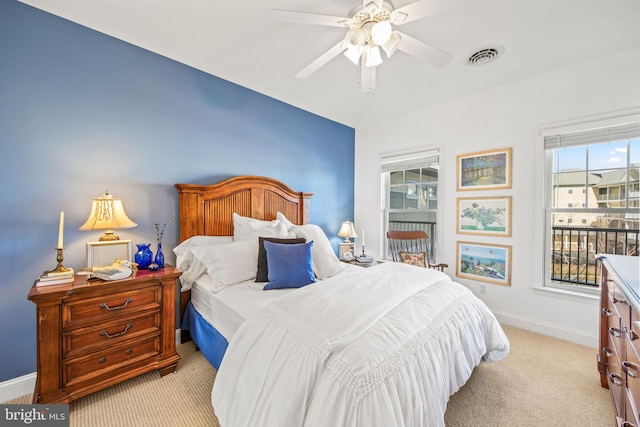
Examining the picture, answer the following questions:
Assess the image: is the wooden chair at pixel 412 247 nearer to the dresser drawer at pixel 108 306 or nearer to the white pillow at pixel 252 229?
the white pillow at pixel 252 229

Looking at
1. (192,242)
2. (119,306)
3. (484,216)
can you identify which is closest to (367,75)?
(192,242)

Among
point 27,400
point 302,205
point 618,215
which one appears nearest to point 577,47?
point 618,215

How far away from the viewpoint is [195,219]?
247 cm

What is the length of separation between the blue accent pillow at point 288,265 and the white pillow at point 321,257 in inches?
8.2

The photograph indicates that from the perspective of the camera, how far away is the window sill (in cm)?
241

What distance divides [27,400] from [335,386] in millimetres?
2289

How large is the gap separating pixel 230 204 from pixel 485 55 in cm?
287

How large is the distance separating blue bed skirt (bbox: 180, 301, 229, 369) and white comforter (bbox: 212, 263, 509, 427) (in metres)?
0.36

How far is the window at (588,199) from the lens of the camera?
234 centimetres

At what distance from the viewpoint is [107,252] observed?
77.7 inches

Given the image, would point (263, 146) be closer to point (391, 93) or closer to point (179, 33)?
point (179, 33)

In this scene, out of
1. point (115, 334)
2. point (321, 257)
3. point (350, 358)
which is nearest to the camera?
point (350, 358)

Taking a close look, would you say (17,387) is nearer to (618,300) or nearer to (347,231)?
(347,231)

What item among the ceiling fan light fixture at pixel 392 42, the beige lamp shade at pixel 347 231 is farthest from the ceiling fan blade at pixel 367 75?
the beige lamp shade at pixel 347 231
